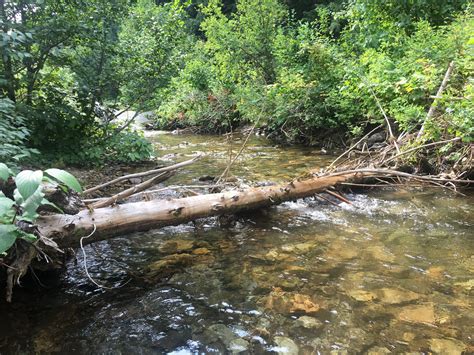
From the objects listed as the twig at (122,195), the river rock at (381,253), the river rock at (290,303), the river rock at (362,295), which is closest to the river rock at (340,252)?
the river rock at (381,253)

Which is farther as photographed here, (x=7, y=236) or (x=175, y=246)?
(x=175, y=246)

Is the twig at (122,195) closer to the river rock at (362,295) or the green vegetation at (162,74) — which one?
the green vegetation at (162,74)

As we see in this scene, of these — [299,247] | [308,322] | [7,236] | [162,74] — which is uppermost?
[162,74]

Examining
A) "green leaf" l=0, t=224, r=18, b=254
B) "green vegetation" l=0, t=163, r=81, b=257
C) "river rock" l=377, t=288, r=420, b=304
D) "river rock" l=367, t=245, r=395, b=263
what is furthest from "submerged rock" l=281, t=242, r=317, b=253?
"green leaf" l=0, t=224, r=18, b=254

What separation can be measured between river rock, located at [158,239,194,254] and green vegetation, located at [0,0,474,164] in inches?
71.7

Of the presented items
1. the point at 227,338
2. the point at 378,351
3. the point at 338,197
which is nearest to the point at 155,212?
the point at 227,338

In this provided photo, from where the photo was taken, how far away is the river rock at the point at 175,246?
13.7 ft

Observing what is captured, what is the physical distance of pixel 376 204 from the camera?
18.3 feet

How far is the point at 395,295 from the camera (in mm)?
3170

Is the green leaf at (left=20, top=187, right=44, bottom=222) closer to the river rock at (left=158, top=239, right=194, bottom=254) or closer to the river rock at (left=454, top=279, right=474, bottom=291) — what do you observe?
the river rock at (left=158, top=239, right=194, bottom=254)

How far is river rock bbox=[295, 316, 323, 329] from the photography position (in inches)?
111

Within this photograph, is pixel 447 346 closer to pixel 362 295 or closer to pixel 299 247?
pixel 362 295

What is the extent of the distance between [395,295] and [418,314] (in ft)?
0.93

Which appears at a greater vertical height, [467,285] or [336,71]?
[336,71]
